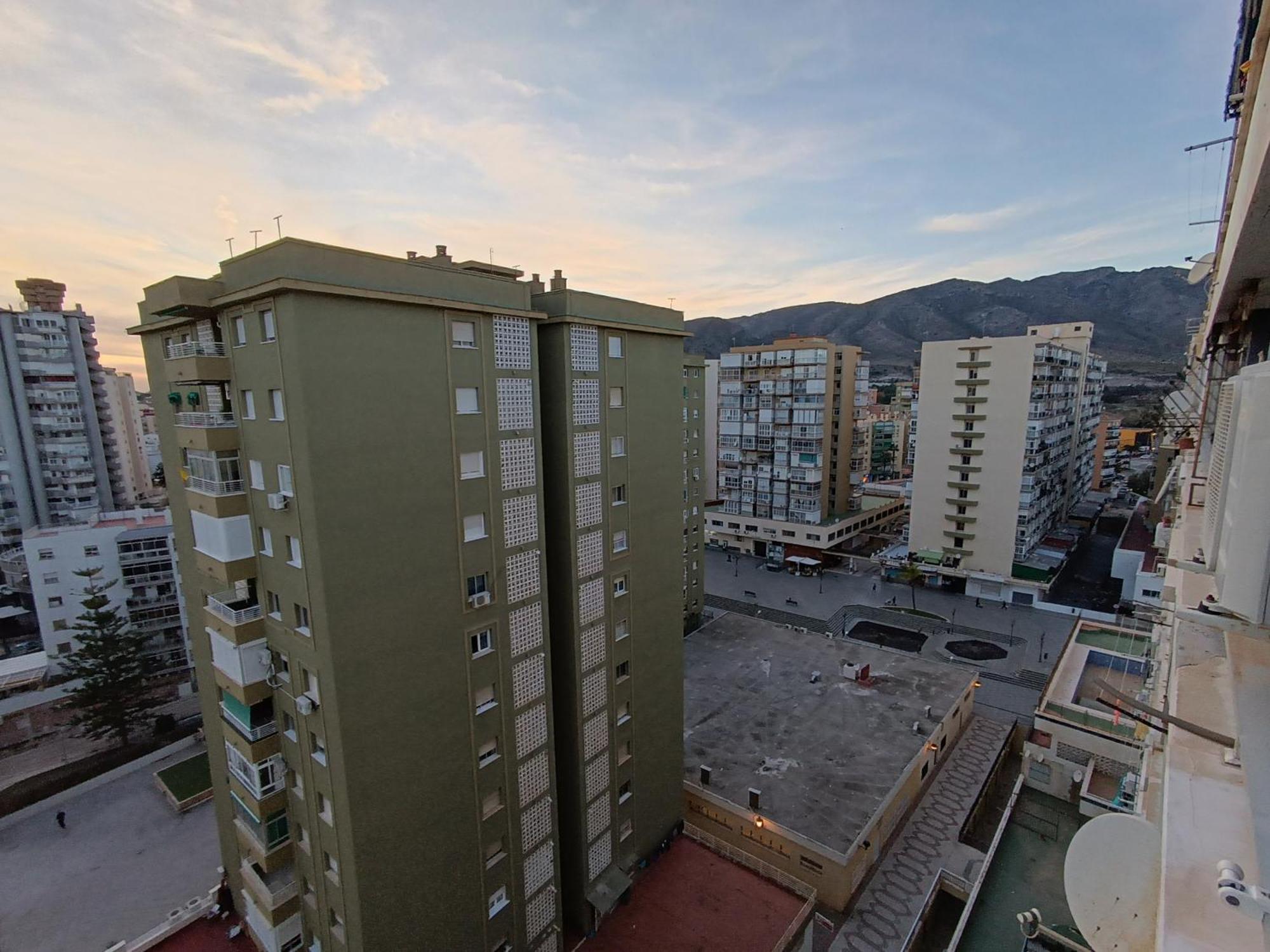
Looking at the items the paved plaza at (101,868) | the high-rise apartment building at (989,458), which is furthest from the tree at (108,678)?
the high-rise apartment building at (989,458)

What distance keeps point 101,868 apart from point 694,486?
3564cm

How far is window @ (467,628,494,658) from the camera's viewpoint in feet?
44.4

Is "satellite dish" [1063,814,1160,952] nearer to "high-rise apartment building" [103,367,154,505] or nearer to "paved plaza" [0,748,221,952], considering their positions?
"paved plaza" [0,748,221,952]

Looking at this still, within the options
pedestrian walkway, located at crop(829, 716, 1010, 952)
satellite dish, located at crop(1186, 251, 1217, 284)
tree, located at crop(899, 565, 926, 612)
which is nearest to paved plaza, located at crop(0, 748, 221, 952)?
pedestrian walkway, located at crop(829, 716, 1010, 952)

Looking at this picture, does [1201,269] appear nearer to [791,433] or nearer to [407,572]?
[407,572]

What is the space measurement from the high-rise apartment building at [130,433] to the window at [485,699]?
199ft

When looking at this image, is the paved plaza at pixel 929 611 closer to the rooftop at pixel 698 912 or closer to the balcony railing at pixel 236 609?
the rooftop at pixel 698 912

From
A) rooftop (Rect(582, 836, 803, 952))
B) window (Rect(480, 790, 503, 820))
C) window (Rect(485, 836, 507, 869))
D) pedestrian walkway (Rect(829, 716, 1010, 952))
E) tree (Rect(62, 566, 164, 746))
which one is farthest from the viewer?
tree (Rect(62, 566, 164, 746))

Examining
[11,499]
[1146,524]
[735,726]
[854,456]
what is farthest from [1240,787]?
[11,499]

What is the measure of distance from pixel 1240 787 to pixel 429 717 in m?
12.7

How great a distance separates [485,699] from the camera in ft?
46.0

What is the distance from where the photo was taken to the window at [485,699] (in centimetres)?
1378

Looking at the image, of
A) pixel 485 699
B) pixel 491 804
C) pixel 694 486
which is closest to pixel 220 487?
pixel 485 699

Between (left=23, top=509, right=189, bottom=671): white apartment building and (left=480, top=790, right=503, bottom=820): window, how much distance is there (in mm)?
31981
